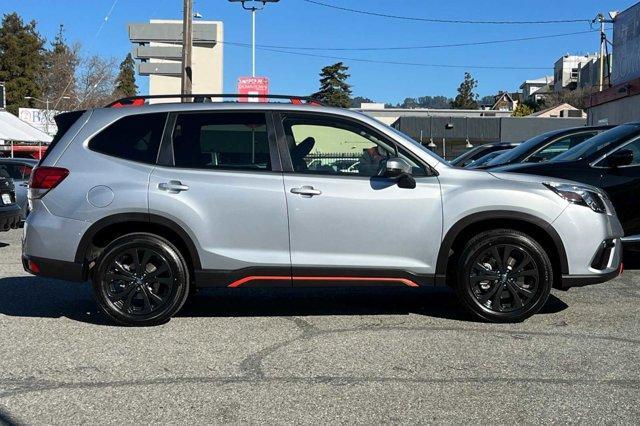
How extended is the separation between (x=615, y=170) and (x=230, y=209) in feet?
14.8

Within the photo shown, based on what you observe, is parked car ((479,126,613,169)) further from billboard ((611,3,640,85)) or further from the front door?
billboard ((611,3,640,85))

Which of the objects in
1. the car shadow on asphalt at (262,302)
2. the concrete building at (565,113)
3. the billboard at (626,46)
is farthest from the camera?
the concrete building at (565,113)

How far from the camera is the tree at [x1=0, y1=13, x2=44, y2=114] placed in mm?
77188

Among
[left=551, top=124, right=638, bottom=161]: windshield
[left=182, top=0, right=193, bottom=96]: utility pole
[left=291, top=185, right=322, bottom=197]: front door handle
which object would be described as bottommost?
[left=291, top=185, right=322, bottom=197]: front door handle

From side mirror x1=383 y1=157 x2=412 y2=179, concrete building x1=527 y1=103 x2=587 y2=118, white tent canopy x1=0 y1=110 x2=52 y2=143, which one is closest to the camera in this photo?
side mirror x1=383 y1=157 x2=412 y2=179

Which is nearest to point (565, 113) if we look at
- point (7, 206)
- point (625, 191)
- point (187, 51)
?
point (187, 51)

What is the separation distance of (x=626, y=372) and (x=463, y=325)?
1467 mm

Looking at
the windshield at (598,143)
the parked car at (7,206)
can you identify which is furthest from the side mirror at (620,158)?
the parked car at (7,206)

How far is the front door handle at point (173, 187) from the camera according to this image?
5523 millimetres

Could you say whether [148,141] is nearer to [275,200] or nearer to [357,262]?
[275,200]

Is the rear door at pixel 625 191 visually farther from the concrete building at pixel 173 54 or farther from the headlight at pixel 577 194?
the concrete building at pixel 173 54

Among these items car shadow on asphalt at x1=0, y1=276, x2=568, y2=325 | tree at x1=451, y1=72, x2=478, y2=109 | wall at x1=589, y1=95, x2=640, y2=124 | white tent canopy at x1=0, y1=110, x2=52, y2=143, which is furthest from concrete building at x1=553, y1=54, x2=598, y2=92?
car shadow on asphalt at x1=0, y1=276, x2=568, y2=325

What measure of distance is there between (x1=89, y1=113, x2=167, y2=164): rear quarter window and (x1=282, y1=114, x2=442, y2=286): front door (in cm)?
122

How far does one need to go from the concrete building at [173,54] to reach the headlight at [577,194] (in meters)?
38.4
